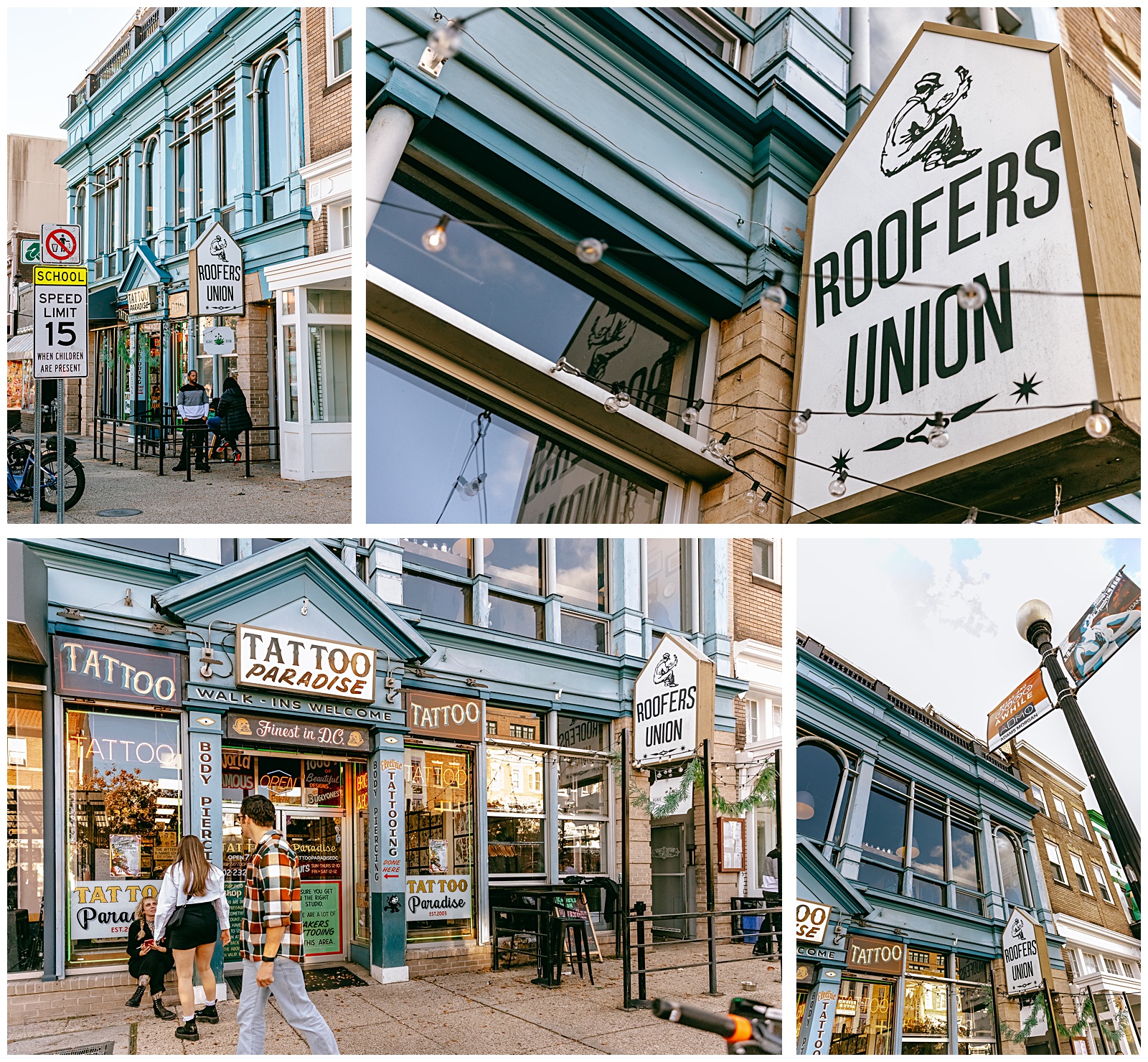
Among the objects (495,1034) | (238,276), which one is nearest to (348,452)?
(238,276)

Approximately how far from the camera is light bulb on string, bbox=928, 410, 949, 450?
6.18 metres

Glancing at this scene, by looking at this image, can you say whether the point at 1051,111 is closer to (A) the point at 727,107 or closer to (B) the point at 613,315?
(A) the point at 727,107

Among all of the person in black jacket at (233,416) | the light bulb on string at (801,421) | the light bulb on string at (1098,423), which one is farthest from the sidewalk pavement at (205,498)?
the light bulb on string at (1098,423)

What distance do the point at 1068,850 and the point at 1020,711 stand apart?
112cm

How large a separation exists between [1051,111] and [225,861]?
7.91 metres

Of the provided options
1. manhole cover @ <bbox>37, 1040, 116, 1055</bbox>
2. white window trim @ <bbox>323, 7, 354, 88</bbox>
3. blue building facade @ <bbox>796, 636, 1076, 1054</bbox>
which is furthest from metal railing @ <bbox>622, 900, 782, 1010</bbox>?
white window trim @ <bbox>323, 7, 354, 88</bbox>

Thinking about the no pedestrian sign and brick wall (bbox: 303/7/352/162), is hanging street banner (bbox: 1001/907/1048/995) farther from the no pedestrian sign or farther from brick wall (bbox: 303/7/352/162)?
brick wall (bbox: 303/7/352/162)

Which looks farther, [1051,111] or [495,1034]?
[495,1034]

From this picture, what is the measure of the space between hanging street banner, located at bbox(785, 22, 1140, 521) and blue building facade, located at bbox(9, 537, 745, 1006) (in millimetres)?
3023

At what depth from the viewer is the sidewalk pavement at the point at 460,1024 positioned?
643 centimetres

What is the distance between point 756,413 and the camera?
23.7ft

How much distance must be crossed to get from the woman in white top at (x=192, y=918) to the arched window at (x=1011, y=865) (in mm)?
5928

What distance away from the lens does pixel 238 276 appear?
1037cm

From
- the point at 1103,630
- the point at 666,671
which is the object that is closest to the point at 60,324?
the point at 666,671
